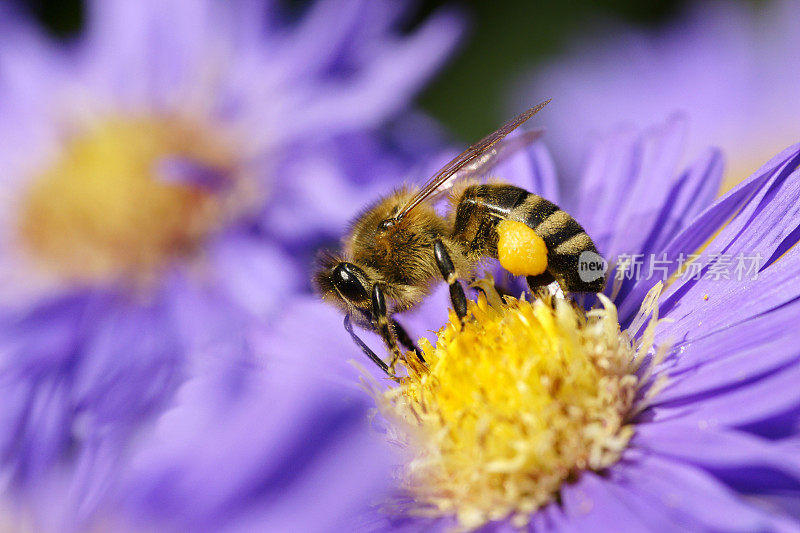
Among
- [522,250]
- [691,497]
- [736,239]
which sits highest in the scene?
[522,250]

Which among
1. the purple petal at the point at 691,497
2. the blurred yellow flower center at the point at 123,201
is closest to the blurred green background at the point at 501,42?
the blurred yellow flower center at the point at 123,201

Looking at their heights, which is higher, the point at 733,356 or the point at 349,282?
the point at 349,282

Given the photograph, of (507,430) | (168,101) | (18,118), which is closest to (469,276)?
(507,430)

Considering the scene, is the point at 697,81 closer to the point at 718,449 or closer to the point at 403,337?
the point at 403,337

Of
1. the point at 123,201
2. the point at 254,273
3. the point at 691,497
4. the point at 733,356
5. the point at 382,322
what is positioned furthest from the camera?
the point at 123,201

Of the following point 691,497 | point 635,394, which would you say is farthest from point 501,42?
point 691,497
